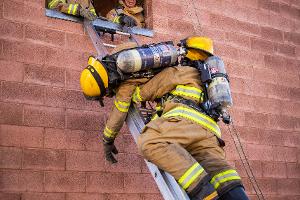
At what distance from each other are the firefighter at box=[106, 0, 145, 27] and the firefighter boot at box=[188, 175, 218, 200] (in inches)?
93.6

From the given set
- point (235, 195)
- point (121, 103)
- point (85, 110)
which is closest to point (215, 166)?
point (235, 195)

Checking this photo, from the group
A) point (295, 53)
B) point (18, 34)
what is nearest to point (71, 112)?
point (18, 34)

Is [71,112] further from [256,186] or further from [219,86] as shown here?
[256,186]

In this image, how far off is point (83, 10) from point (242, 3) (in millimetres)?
2354

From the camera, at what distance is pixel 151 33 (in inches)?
189

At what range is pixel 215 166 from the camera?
301cm

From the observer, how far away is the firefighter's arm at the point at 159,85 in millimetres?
3143

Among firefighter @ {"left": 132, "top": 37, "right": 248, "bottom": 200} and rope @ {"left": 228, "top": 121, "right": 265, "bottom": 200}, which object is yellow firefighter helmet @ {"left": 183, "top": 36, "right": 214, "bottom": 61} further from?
rope @ {"left": 228, "top": 121, "right": 265, "bottom": 200}

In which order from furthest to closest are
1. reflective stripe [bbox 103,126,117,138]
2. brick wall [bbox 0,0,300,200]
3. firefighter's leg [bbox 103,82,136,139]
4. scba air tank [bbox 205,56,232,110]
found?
brick wall [bbox 0,0,300,200] → reflective stripe [bbox 103,126,117,138] → firefighter's leg [bbox 103,82,136,139] → scba air tank [bbox 205,56,232,110]

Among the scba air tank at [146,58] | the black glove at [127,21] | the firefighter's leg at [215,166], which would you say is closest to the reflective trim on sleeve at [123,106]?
the scba air tank at [146,58]

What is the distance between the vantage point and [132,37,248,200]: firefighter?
271 cm

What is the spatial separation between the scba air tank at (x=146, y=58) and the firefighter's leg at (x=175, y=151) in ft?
1.33

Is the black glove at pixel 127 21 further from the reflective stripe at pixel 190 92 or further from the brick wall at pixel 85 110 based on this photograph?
the reflective stripe at pixel 190 92

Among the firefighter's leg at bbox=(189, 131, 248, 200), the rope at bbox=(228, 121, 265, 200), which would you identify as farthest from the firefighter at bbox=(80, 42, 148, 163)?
the rope at bbox=(228, 121, 265, 200)
